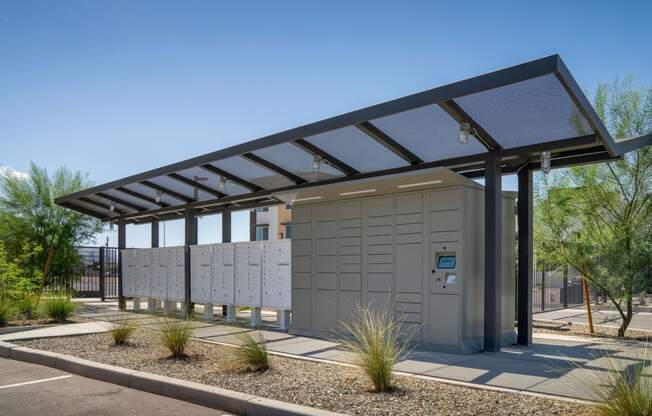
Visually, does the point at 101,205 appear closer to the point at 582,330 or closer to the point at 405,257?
the point at 405,257

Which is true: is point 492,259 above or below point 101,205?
below

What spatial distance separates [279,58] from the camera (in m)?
10.2

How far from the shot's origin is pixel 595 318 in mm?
16672

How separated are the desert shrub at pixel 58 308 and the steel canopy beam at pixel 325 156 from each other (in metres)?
8.00

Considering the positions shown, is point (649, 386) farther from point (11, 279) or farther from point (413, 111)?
point (11, 279)

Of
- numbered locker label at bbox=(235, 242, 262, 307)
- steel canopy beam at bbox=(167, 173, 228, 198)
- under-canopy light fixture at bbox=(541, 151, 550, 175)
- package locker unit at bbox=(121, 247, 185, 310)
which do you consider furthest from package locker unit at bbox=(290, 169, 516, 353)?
→ package locker unit at bbox=(121, 247, 185, 310)

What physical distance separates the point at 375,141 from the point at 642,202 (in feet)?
19.1

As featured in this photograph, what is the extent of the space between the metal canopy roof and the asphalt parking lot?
5.01 m

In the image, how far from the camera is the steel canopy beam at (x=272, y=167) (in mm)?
11959

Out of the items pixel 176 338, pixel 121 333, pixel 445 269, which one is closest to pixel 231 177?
pixel 121 333

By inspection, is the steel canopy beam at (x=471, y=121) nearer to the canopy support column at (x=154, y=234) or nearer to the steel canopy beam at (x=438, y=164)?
the steel canopy beam at (x=438, y=164)

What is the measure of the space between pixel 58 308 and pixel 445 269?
1012cm

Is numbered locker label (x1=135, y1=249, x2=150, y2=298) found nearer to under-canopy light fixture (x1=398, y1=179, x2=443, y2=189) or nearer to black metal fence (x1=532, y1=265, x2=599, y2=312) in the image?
under-canopy light fixture (x1=398, y1=179, x2=443, y2=189)

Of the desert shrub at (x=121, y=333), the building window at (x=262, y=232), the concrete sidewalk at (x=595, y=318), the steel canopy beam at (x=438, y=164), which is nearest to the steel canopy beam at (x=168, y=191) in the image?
the steel canopy beam at (x=438, y=164)
